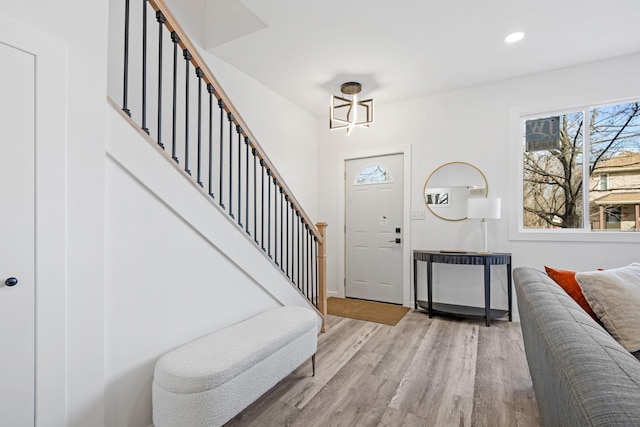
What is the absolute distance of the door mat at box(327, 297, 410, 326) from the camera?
3.48 m

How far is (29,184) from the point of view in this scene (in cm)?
117

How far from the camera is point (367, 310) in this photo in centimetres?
379

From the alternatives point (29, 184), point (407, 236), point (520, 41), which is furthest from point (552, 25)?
point (29, 184)

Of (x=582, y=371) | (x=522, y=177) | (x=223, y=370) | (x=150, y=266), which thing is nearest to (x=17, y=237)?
(x=150, y=266)

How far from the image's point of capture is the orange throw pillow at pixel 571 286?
1536 mm

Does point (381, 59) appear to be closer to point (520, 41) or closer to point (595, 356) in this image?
point (520, 41)

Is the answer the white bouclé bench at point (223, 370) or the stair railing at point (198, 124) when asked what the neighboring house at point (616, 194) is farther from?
the white bouclé bench at point (223, 370)

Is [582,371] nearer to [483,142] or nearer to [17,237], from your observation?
[17,237]

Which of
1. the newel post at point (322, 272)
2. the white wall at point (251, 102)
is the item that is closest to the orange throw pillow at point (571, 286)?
the newel post at point (322, 272)

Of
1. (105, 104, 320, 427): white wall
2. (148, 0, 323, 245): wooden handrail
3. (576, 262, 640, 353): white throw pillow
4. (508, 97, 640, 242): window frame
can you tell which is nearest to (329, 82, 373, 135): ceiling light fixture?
(148, 0, 323, 245): wooden handrail

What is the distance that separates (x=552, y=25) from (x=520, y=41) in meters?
0.25

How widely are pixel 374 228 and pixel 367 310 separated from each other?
1.11 metres

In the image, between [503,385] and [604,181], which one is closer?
[503,385]

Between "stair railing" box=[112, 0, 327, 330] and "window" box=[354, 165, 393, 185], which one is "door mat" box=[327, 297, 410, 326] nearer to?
"stair railing" box=[112, 0, 327, 330]
